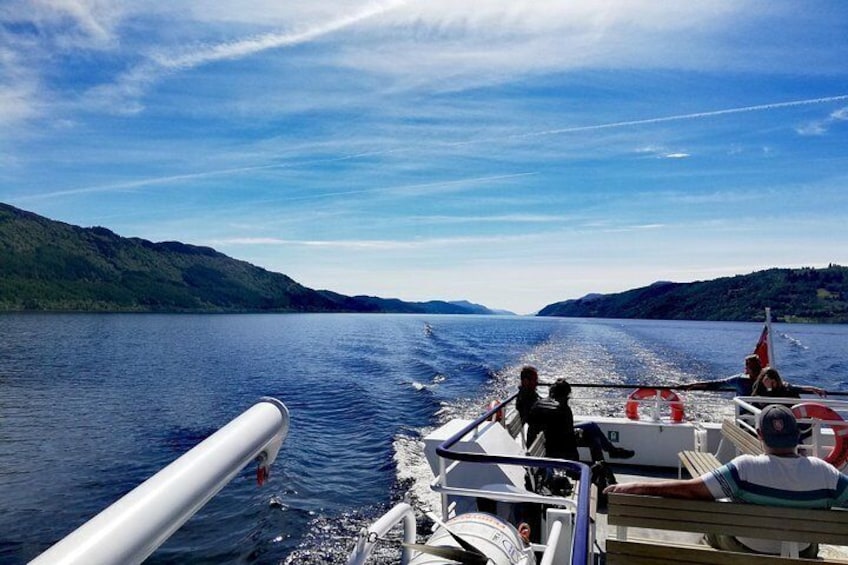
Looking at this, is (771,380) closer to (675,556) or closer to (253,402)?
(675,556)

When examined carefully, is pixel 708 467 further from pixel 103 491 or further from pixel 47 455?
pixel 47 455

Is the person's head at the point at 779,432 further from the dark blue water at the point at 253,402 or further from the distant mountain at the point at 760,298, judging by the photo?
the distant mountain at the point at 760,298

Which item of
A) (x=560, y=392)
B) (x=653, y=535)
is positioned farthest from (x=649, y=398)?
(x=653, y=535)

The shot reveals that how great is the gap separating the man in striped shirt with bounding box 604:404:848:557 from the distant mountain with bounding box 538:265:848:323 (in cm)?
15429

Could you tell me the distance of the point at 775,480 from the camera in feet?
11.0

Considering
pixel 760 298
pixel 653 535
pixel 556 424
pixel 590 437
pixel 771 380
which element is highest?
pixel 760 298

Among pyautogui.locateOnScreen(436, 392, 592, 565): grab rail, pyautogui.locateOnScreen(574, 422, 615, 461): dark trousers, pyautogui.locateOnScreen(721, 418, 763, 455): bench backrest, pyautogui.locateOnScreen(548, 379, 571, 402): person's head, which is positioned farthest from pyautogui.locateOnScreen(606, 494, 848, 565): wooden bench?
pyautogui.locateOnScreen(574, 422, 615, 461): dark trousers

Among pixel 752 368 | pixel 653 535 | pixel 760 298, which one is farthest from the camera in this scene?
pixel 760 298

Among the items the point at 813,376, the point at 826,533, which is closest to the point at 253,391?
the point at 826,533

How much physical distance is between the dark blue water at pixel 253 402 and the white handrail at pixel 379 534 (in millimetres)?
6341

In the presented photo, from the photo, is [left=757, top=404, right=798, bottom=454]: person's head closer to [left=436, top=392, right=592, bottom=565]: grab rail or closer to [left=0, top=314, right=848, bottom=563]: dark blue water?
[left=436, top=392, right=592, bottom=565]: grab rail

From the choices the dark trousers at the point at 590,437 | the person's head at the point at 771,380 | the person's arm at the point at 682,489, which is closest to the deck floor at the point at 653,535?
the dark trousers at the point at 590,437

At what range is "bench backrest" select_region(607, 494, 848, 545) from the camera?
10.4ft

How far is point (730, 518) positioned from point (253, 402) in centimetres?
2292
